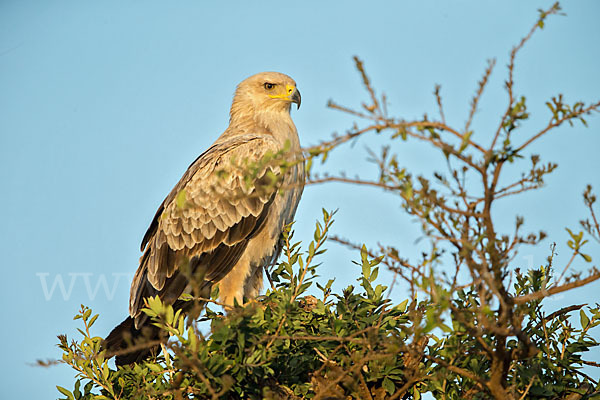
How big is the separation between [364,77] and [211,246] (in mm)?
4264

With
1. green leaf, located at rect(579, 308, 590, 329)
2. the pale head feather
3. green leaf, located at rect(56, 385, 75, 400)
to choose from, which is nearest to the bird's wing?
the pale head feather

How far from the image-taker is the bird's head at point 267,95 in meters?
7.32

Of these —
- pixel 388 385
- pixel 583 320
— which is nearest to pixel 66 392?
pixel 388 385

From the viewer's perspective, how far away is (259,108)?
7379mm

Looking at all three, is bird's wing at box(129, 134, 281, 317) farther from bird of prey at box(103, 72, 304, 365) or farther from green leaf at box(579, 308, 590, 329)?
green leaf at box(579, 308, 590, 329)

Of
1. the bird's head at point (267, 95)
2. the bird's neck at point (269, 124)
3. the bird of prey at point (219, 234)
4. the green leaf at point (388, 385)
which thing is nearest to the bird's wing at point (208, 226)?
the bird of prey at point (219, 234)

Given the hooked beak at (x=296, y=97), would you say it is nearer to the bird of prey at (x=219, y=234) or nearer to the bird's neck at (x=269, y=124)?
the bird's neck at (x=269, y=124)

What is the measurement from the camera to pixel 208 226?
6.56 metres

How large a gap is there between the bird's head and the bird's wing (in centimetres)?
71

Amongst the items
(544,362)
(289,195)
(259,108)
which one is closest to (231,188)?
(289,195)

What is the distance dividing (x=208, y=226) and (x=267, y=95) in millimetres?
1822

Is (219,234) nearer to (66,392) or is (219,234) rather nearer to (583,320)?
(66,392)

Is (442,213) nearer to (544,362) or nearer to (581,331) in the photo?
(544,362)

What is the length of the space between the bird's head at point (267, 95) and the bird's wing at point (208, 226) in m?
0.71
